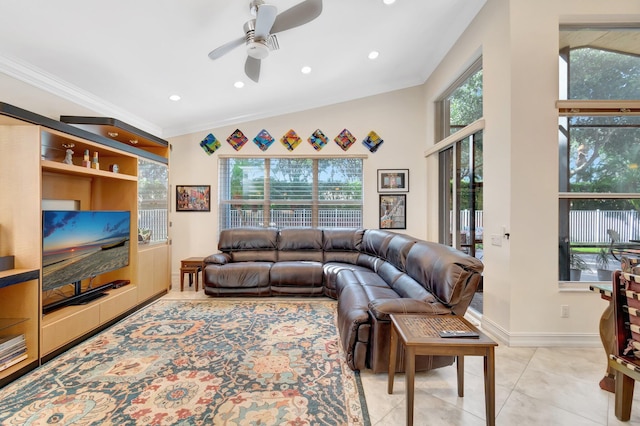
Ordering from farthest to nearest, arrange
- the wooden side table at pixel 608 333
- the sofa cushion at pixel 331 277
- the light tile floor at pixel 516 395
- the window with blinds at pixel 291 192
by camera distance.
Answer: the window with blinds at pixel 291 192
the sofa cushion at pixel 331 277
the wooden side table at pixel 608 333
the light tile floor at pixel 516 395

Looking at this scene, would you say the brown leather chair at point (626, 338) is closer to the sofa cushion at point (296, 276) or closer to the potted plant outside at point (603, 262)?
the potted plant outside at point (603, 262)

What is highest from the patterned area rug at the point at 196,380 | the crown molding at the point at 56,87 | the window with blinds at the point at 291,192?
the crown molding at the point at 56,87

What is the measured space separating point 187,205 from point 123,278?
5.82 feet

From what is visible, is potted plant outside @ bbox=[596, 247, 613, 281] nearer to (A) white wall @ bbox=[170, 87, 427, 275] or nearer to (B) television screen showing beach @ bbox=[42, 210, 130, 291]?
(A) white wall @ bbox=[170, 87, 427, 275]

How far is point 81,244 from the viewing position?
2742mm

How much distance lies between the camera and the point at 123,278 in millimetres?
3477

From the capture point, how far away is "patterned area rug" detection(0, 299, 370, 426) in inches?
65.6

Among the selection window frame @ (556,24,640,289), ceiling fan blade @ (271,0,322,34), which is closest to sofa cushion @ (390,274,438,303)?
window frame @ (556,24,640,289)

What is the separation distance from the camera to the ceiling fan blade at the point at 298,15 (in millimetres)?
2047

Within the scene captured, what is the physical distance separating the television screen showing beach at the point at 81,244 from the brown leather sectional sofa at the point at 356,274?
1.15m

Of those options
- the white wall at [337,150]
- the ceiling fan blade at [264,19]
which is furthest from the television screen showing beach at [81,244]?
the ceiling fan blade at [264,19]

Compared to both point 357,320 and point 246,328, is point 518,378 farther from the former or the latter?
Answer: point 246,328

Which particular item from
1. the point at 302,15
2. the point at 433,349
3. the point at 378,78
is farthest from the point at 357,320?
the point at 378,78

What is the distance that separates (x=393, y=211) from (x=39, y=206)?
449 centimetres
